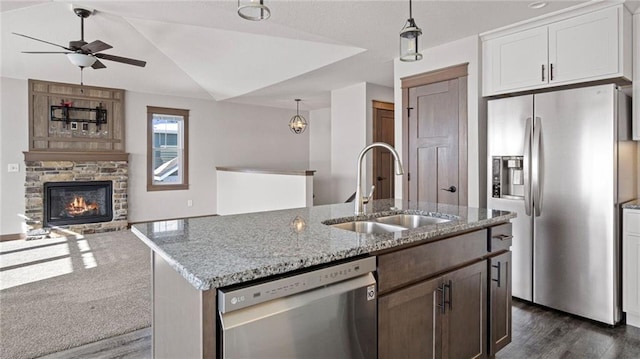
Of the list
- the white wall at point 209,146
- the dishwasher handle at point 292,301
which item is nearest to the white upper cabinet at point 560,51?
the dishwasher handle at point 292,301

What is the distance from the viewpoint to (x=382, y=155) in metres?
5.99

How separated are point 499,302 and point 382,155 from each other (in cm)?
398

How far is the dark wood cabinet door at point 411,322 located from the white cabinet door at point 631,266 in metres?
2.02

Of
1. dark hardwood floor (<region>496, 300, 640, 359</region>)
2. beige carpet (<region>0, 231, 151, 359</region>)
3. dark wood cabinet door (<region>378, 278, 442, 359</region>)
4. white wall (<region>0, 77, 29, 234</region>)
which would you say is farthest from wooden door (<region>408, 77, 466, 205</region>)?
white wall (<region>0, 77, 29, 234</region>)

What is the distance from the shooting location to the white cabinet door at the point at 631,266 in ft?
8.95

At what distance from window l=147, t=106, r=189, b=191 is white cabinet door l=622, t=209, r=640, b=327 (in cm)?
685

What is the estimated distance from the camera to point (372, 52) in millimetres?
4207

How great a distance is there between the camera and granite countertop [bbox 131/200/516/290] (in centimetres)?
114

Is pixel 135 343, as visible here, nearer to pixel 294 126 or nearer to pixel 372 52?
pixel 372 52

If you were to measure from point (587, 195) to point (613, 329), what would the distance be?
3.37 feet

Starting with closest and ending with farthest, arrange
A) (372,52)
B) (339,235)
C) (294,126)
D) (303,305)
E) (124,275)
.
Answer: (303,305) < (339,235) < (124,275) < (372,52) < (294,126)

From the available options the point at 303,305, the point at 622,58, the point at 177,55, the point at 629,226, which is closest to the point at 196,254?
the point at 303,305

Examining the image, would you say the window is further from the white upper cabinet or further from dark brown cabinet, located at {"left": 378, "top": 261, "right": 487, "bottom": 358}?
dark brown cabinet, located at {"left": 378, "top": 261, "right": 487, "bottom": 358}

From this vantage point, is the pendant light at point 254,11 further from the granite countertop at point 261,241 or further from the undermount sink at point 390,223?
the undermount sink at point 390,223
